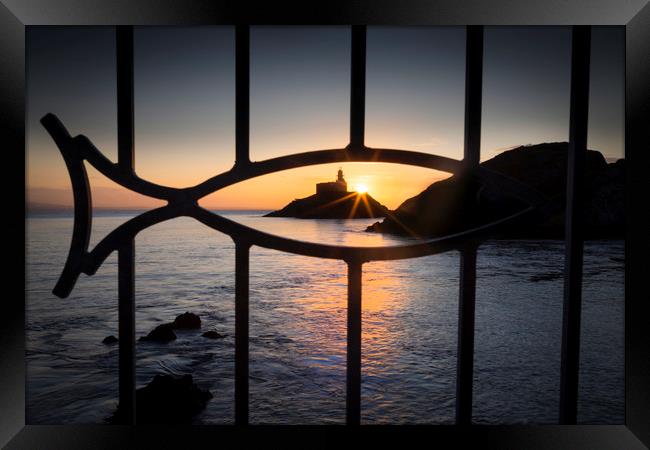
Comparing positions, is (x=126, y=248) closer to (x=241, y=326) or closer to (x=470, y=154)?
(x=241, y=326)

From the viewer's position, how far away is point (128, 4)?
141 centimetres

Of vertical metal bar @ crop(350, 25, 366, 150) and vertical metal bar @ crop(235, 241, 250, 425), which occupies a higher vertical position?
vertical metal bar @ crop(350, 25, 366, 150)

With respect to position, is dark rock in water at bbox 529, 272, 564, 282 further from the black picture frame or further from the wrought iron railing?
the wrought iron railing

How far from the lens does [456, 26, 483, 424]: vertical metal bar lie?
1.38 meters

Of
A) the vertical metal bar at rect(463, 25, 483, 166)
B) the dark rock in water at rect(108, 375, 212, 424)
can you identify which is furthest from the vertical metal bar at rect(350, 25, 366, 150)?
the dark rock in water at rect(108, 375, 212, 424)

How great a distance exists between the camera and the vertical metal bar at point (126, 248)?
1419 mm

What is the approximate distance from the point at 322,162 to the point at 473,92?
0.55 meters

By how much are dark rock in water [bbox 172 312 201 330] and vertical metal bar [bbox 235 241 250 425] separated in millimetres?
11385

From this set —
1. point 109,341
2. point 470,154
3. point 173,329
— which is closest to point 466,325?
point 470,154

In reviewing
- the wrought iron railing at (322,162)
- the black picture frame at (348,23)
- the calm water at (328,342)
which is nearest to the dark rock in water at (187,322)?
the calm water at (328,342)

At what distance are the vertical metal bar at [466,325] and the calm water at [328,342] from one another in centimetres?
113
